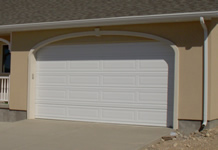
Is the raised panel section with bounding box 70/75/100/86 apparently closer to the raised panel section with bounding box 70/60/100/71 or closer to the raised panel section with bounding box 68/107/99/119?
the raised panel section with bounding box 70/60/100/71

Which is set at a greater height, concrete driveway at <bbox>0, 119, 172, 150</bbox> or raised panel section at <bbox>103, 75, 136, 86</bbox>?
raised panel section at <bbox>103, 75, 136, 86</bbox>

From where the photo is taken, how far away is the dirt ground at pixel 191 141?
26.6 ft

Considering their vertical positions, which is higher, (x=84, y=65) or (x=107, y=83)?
(x=84, y=65)

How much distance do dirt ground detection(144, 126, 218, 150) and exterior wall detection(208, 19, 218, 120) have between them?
57 centimetres

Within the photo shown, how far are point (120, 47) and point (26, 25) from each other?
315cm

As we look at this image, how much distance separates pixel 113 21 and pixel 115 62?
1.32 metres

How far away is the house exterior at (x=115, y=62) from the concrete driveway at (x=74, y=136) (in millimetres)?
623

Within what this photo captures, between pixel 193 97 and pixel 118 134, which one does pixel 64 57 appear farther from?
pixel 193 97

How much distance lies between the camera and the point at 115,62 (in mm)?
10906

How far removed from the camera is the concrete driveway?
8.17 m

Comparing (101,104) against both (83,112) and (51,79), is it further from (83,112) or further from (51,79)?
(51,79)

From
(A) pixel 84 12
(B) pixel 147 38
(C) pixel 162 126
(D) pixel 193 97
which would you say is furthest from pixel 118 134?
(A) pixel 84 12

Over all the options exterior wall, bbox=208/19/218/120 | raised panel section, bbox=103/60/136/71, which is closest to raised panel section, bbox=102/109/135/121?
raised panel section, bbox=103/60/136/71

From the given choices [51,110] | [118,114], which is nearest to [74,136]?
[118,114]
